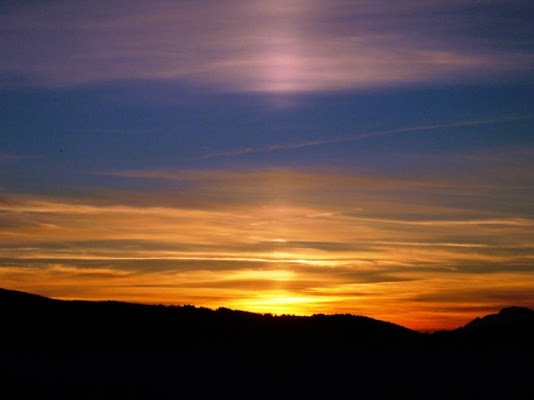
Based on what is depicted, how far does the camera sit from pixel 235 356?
93.8 ft

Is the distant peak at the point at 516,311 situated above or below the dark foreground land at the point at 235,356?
above

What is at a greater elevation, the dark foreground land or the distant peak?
the distant peak

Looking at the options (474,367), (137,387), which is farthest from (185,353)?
(474,367)

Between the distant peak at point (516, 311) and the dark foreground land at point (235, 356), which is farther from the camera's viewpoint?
the distant peak at point (516, 311)

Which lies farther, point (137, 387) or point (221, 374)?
point (221, 374)

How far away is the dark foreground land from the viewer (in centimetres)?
2452

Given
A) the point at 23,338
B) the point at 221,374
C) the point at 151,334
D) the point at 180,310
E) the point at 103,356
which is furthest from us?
the point at 180,310

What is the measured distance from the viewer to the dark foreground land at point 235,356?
80.4 ft

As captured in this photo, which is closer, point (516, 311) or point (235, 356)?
point (235, 356)

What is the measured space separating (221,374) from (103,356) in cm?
470

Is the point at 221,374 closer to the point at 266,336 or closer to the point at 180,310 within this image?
the point at 266,336

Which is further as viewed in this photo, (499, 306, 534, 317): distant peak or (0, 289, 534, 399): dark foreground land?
(499, 306, 534, 317): distant peak

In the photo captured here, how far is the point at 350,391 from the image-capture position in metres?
25.1

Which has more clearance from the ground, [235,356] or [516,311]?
[516,311]
